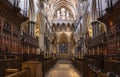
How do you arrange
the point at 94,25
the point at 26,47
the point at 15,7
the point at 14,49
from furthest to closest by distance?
the point at 94,25
the point at 26,47
the point at 14,49
the point at 15,7

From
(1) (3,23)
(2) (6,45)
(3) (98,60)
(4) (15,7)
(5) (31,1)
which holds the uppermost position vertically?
(5) (31,1)

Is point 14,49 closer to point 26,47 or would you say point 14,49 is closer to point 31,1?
point 26,47

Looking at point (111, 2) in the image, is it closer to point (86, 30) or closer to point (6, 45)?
point (6, 45)

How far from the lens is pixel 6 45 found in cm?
1565

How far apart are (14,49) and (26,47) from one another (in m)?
5.50

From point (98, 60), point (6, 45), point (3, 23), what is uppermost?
point (3, 23)

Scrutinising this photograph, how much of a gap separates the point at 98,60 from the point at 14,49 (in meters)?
9.43

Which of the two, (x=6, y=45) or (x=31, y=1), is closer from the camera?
(x=6, y=45)

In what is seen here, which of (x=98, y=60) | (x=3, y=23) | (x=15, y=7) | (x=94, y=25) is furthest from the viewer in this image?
(x=94, y=25)

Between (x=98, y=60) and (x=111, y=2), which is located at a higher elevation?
(x=111, y=2)

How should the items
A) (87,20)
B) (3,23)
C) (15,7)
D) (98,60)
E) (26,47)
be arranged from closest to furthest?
(98,60) < (3,23) < (15,7) < (26,47) < (87,20)

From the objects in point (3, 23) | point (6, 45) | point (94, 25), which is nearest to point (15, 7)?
point (3, 23)

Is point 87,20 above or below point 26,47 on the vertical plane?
above

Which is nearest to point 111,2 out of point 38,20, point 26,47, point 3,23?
point 3,23
